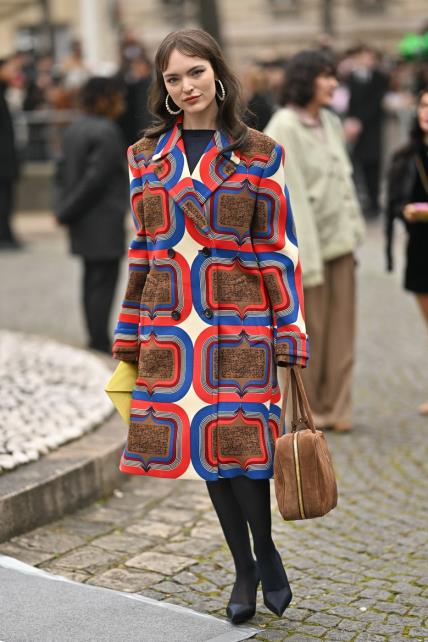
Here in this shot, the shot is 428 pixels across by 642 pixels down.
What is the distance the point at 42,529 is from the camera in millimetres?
5922

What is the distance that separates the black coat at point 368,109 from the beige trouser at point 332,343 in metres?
10.7

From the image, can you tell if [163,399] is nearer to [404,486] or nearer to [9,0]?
Result: [404,486]

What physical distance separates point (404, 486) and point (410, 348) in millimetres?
3604

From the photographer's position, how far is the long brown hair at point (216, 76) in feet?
14.8

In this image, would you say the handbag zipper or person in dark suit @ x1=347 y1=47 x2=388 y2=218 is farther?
person in dark suit @ x1=347 y1=47 x2=388 y2=218

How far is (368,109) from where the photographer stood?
60.5 feet

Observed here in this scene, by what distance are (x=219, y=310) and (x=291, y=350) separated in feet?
0.85

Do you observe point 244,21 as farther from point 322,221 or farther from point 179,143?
point 179,143

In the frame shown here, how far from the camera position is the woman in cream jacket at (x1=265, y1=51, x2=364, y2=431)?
7.38 m

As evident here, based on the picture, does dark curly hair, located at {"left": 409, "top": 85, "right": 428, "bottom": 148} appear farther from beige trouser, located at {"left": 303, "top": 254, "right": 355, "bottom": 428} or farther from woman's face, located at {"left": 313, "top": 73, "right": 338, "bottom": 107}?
beige trouser, located at {"left": 303, "top": 254, "right": 355, "bottom": 428}

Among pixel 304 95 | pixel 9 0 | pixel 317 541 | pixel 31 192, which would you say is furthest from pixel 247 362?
pixel 9 0

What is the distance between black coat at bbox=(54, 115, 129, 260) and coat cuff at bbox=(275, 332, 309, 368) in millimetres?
5011

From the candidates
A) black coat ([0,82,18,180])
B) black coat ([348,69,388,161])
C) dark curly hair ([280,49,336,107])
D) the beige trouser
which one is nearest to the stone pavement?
the beige trouser

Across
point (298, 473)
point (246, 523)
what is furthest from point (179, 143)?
point (246, 523)
